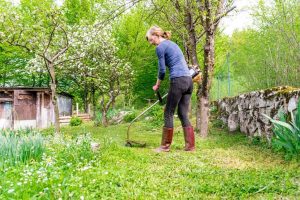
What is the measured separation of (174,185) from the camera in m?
3.15

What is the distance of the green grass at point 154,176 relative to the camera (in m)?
2.72

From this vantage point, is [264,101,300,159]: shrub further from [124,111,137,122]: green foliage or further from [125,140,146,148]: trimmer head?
[124,111,137,122]: green foliage

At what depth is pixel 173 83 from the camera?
5.22 metres

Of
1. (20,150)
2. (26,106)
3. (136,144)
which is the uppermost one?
(26,106)

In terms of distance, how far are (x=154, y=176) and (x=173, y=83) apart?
2034 mm

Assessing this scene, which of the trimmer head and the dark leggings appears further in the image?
the trimmer head

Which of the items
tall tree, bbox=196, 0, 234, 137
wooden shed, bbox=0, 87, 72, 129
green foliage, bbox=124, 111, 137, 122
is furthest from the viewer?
wooden shed, bbox=0, 87, 72, 129

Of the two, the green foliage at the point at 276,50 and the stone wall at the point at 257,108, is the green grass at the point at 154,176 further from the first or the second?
the green foliage at the point at 276,50

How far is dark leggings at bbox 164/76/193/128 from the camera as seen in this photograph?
17.1ft

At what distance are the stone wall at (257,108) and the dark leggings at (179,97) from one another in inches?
50.9

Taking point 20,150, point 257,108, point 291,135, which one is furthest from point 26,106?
point 291,135

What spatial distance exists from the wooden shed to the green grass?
54.1ft

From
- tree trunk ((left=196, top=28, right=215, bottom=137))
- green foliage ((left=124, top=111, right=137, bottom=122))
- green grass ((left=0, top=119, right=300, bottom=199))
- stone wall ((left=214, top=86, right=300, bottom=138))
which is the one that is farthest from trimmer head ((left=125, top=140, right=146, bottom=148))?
green foliage ((left=124, top=111, right=137, bottom=122))

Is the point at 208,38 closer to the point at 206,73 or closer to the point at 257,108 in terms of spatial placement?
the point at 206,73
